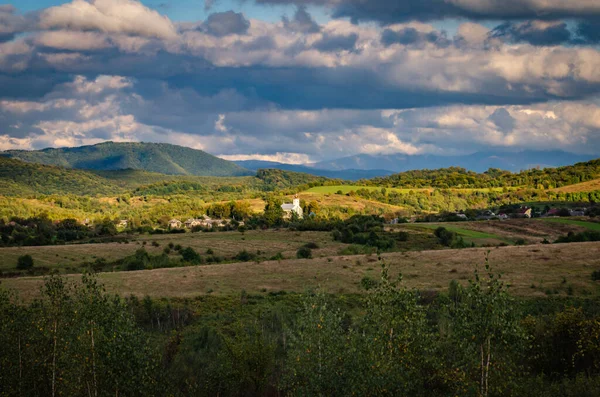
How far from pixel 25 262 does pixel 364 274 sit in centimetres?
4914

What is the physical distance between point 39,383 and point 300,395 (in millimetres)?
11746

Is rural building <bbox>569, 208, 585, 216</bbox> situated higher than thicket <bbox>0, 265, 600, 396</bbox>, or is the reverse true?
rural building <bbox>569, 208, 585, 216</bbox>

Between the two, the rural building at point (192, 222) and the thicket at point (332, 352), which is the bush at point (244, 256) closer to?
the thicket at point (332, 352)

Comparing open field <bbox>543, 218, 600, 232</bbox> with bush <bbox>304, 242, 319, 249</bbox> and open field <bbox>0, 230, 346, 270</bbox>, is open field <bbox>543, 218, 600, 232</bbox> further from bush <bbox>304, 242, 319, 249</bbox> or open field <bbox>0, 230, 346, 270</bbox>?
bush <bbox>304, 242, 319, 249</bbox>

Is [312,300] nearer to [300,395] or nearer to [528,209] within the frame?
[300,395]

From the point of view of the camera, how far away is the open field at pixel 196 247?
80.1 meters

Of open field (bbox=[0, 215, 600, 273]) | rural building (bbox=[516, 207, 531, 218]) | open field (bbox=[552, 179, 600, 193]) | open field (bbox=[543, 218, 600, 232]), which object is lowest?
open field (bbox=[0, 215, 600, 273])

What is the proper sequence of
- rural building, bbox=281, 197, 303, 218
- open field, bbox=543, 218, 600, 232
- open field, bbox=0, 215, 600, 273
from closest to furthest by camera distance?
open field, bbox=0, 215, 600, 273 → open field, bbox=543, 218, 600, 232 → rural building, bbox=281, 197, 303, 218

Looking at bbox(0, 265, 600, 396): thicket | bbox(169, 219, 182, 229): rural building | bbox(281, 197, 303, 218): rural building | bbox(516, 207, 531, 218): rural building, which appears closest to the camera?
bbox(0, 265, 600, 396): thicket

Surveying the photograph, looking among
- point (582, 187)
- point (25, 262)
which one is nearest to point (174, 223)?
point (25, 262)

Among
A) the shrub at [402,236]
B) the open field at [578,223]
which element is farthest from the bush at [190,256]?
the open field at [578,223]

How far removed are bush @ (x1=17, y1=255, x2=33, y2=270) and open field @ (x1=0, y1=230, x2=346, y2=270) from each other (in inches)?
38.0

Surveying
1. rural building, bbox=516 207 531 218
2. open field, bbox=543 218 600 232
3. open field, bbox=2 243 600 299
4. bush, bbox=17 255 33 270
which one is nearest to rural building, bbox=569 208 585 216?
rural building, bbox=516 207 531 218

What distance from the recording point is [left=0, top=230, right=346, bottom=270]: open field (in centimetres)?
8012
